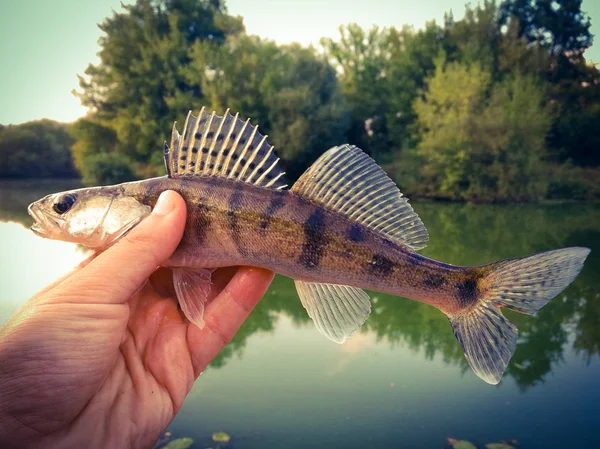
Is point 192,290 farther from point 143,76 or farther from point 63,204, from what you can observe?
point 143,76

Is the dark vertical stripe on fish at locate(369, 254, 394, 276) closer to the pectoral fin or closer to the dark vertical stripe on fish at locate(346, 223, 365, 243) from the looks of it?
the dark vertical stripe on fish at locate(346, 223, 365, 243)

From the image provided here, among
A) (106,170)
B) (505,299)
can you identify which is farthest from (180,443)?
(106,170)

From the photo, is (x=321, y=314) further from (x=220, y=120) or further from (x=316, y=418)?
(x=316, y=418)

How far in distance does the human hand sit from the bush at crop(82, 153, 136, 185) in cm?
1955

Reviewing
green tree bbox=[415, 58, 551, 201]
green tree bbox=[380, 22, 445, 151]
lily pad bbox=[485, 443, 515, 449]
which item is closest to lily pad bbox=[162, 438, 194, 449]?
lily pad bbox=[485, 443, 515, 449]

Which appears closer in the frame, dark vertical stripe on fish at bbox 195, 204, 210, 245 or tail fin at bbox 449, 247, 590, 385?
tail fin at bbox 449, 247, 590, 385

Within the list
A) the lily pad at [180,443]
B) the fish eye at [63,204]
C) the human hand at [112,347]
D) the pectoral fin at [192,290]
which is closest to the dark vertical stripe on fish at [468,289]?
the human hand at [112,347]

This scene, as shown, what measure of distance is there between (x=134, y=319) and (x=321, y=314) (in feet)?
3.90

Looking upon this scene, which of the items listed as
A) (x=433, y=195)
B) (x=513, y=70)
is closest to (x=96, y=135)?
(x=433, y=195)

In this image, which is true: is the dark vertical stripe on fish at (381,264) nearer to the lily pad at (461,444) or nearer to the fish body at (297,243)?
the fish body at (297,243)

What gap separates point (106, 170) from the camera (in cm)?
2145

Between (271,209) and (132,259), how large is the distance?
79cm

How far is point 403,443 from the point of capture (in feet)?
15.0

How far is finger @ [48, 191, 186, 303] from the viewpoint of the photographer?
1985 mm
